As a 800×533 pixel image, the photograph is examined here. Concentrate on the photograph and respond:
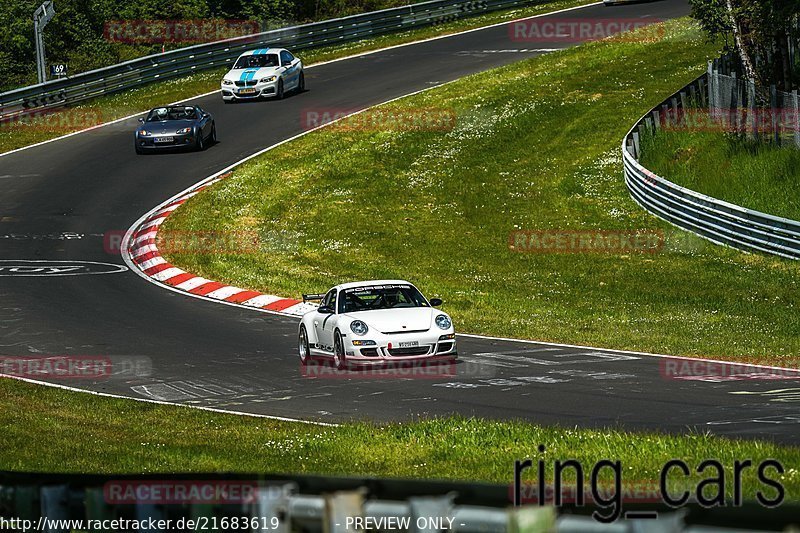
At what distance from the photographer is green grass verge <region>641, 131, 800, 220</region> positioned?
27.8 metres

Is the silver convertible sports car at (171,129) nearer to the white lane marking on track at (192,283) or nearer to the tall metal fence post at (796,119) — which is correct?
the white lane marking on track at (192,283)

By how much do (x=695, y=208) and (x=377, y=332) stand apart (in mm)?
13208

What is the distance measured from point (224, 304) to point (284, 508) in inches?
713

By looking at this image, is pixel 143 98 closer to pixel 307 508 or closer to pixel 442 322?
pixel 442 322

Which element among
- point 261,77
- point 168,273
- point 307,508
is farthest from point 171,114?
point 307,508

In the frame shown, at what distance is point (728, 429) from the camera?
1174 cm

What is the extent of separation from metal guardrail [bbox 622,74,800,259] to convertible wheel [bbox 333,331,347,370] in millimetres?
10991

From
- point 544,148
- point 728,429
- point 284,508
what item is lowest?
point 544,148

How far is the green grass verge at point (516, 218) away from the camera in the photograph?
69.0 ft

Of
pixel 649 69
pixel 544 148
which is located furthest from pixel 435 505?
pixel 649 69

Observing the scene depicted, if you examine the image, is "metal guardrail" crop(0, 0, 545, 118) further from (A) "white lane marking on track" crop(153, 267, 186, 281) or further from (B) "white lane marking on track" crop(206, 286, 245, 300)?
(B) "white lane marking on track" crop(206, 286, 245, 300)

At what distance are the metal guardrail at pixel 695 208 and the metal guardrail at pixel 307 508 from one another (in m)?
20.2

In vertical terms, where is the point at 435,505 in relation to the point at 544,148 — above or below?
above

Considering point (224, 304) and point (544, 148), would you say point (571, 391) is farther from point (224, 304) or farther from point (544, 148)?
point (544, 148)
